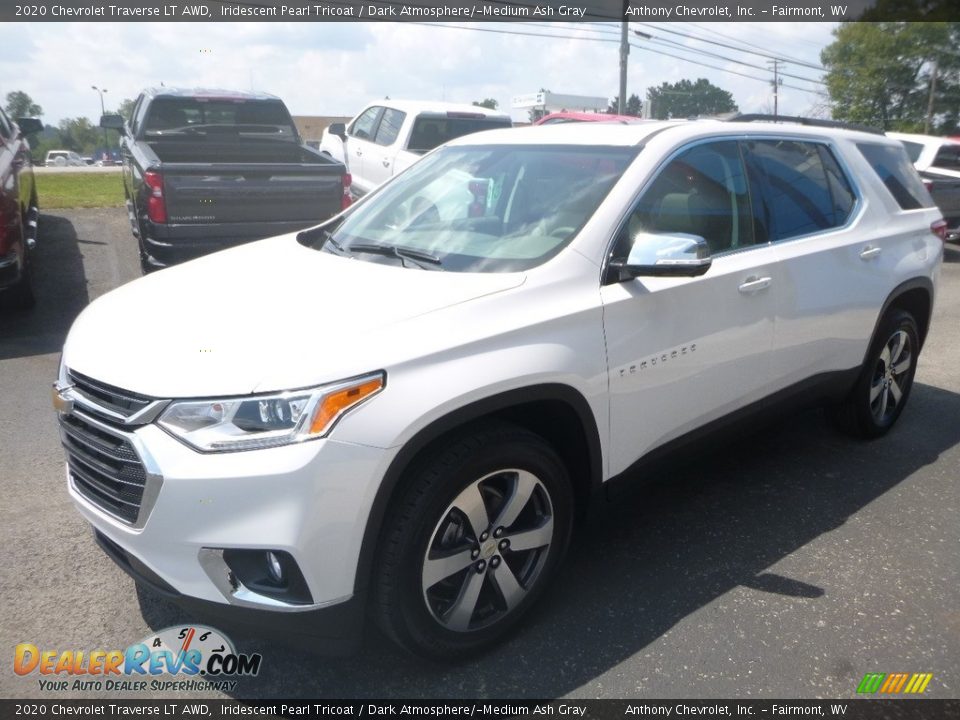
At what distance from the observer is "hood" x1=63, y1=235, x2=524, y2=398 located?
2.49 metres

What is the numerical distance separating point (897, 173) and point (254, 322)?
4026mm

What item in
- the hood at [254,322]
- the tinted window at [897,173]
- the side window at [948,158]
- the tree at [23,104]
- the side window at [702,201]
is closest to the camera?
the hood at [254,322]

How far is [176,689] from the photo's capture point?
2.82m

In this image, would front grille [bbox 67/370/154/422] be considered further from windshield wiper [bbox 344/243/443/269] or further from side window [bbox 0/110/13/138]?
side window [bbox 0/110/13/138]

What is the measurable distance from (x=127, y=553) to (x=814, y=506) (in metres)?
3.15

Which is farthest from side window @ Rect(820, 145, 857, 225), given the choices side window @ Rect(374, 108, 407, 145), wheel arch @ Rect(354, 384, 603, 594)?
side window @ Rect(374, 108, 407, 145)

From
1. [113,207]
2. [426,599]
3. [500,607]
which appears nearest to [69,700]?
[426,599]

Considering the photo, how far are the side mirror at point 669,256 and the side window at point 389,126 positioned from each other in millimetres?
8369

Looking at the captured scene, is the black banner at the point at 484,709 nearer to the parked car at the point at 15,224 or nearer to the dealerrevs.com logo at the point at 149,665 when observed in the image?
the dealerrevs.com logo at the point at 149,665

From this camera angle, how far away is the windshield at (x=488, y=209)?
328 centimetres

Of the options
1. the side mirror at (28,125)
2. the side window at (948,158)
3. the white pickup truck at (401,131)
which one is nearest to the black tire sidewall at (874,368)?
the white pickup truck at (401,131)

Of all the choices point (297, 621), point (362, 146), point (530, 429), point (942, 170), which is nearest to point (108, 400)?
point (297, 621)

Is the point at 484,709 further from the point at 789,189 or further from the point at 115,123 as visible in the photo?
the point at 115,123

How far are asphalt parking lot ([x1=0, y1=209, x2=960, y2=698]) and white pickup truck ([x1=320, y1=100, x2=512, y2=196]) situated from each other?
6662 millimetres
